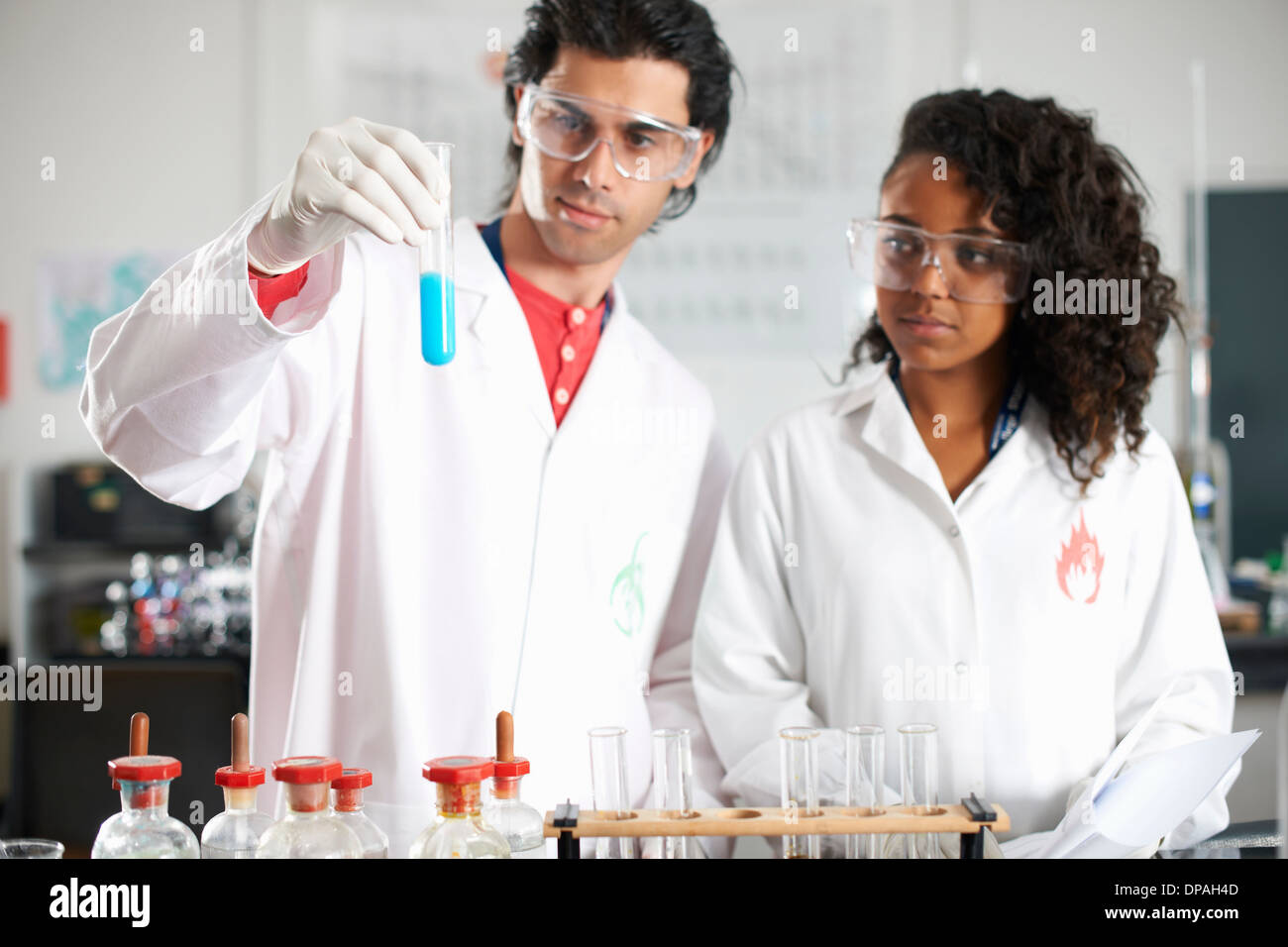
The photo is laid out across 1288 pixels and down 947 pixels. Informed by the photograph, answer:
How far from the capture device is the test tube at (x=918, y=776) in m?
0.94

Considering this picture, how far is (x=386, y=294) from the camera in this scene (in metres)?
1.51

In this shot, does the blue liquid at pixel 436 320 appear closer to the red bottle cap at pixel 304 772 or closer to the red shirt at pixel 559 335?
the red bottle cap at pixel 304 772

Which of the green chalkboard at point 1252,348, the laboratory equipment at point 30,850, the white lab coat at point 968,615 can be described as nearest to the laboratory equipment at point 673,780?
the white lab coat at point 968,615

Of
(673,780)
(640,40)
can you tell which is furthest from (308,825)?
(640,40)

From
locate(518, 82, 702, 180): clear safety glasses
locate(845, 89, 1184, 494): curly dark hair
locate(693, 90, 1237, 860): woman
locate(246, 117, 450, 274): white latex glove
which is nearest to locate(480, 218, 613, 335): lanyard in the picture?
locate(518, 82, 702, 180): clear safety glasses

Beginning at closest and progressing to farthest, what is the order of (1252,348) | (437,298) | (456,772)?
(456,772), (437,298), (1252,348)

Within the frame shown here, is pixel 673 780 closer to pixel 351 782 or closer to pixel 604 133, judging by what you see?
pixel 351 782

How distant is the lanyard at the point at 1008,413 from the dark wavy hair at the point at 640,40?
509 mm

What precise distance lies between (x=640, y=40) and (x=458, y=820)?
3.57ft

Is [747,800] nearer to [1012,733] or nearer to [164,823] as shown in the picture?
[1012,733]

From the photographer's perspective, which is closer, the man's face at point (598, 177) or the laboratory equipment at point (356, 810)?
the laboratory equipment at point (356, 810)

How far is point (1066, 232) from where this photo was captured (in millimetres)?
1400

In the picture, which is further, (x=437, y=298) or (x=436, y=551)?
(x=436, y=551)

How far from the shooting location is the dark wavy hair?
1.48 metres
